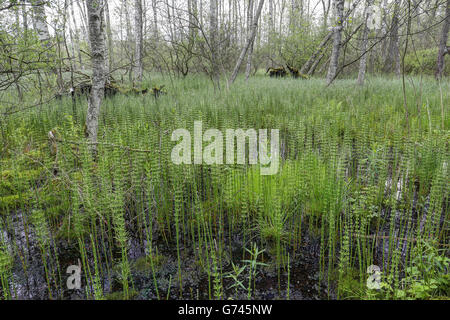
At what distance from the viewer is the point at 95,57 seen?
140 inches

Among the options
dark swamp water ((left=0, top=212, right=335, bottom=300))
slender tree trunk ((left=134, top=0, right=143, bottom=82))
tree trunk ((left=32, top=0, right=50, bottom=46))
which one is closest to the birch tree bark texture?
tree trunk ((left=32, top=0, right=50, bottom=46))

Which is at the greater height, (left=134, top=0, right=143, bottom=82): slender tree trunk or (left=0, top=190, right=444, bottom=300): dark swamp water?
(left=134, top=0, right=143, bottom=82): slender tree trunk

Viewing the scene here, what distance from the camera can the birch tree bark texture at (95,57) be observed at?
344 cm

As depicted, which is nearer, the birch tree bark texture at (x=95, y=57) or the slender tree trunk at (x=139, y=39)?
the birch tree bark texture at (x=95, y=57)

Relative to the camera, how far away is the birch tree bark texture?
3436 millimetres

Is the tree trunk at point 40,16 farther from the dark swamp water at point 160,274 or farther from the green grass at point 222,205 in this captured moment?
the dark swamp water at point 160,274

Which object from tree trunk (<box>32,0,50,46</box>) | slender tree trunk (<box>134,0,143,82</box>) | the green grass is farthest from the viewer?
slender tree trunk (<box>134,0,143,82</box>)

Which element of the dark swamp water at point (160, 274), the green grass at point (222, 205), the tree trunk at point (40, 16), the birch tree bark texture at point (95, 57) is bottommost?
the dark swamp water at point (160, 274)

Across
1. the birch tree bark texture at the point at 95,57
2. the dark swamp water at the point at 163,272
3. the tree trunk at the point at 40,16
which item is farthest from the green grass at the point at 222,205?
the tree trunk at the point at 40,16

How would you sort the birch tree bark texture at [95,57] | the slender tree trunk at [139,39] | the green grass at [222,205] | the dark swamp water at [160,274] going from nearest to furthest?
the dark swamp water at [160,274]
the green grass at [222,205]
the birch tree bark texture at [95,57]
the slender tree trunk at [139,39]

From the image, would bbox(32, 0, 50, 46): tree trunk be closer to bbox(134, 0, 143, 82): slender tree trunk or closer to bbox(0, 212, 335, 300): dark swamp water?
bbox(0, 212, 335, 300): dark swamp water

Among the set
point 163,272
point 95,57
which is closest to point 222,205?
point 163,272

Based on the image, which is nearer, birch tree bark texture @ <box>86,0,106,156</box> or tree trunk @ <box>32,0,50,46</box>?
tree trunk @ <box>32,0,50,46</box>

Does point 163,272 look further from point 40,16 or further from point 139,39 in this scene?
point 139,39
